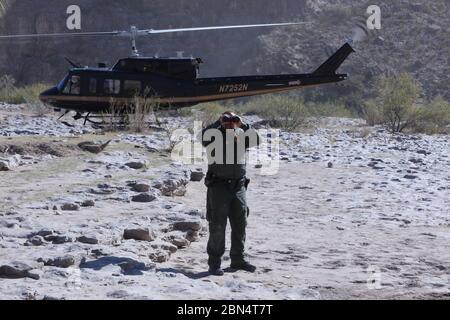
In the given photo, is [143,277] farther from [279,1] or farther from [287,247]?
[279,1]

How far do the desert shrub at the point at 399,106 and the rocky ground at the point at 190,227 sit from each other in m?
12.3

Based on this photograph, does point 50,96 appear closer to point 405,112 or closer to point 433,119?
point 405,112

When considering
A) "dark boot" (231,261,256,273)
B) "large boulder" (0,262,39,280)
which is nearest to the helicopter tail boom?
"dark boot" (231,261,256,273)

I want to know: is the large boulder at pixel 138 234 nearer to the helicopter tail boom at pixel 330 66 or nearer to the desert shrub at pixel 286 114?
the helicopter tail boom at pixel 330 66

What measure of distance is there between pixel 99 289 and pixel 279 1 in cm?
5453

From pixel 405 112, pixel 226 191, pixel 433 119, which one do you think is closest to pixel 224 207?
pixel 226 191

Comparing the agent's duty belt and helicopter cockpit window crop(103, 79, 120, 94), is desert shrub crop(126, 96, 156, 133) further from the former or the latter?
the agent's duty belt

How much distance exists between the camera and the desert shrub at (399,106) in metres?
28.4

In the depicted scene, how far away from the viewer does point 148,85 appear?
806 inches

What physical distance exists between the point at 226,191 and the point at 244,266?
692 millimetres

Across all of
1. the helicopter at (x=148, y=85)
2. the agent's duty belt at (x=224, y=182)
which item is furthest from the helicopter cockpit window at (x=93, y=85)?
the agent's duty belt at (x=224, y=182)

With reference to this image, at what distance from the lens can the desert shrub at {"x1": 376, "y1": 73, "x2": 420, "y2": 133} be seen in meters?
28.4
